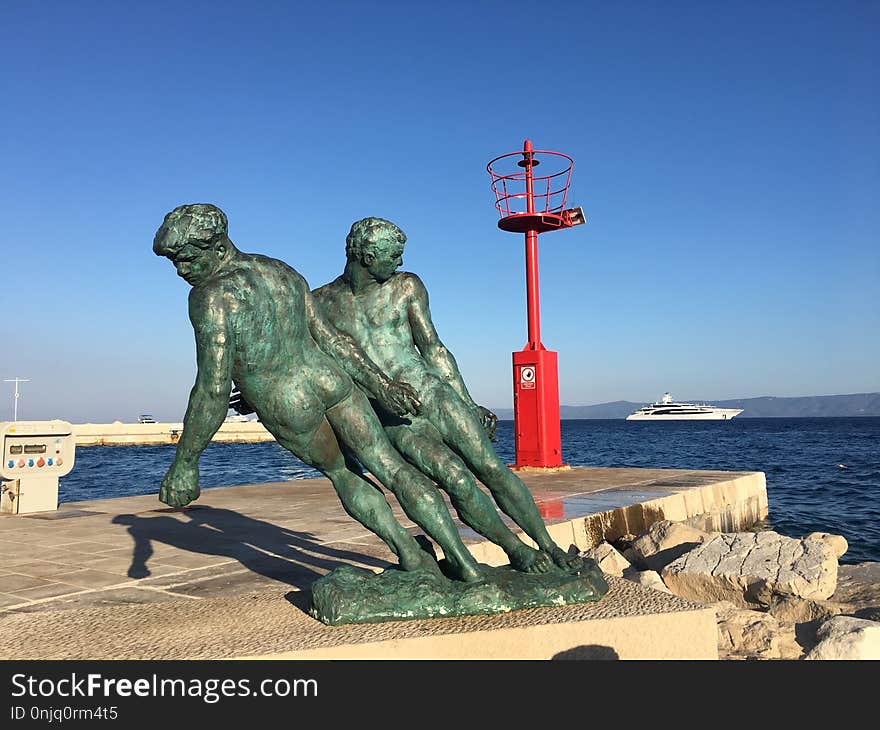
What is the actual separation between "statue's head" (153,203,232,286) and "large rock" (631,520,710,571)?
5.47 meters

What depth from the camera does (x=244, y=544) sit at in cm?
629

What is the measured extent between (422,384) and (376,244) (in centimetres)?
77

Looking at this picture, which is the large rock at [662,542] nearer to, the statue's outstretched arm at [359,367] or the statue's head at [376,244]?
the statue's outstretched arm at [359,367]

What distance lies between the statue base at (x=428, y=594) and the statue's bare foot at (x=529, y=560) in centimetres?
5

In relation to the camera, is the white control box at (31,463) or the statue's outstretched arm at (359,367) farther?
the white control box at (31,463)

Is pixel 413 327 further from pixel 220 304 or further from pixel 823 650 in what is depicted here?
pixel 823 650

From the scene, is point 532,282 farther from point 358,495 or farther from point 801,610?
point 358,495

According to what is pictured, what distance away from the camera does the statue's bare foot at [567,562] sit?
3.96 metres

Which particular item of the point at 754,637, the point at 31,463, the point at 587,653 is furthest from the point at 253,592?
the point at 31,463

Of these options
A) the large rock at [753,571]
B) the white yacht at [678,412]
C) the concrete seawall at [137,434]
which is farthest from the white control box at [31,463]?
the white yacht at [678,412]
